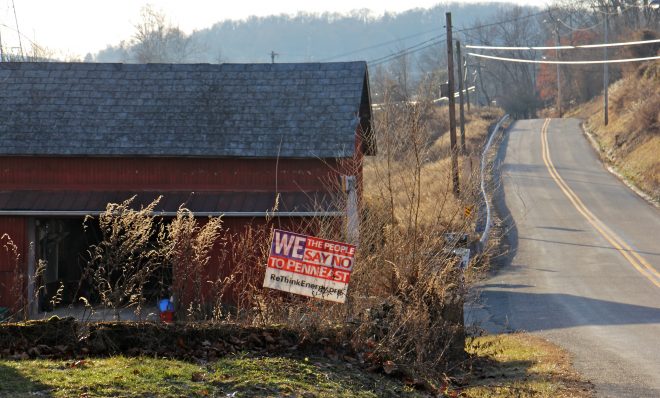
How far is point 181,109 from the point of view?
2375 centimetres

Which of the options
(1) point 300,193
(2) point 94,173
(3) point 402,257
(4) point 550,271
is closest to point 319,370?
(3) point 402,257

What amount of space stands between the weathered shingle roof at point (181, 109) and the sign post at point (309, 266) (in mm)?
10958

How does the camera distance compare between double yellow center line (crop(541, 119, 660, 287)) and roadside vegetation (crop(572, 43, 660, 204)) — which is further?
roadside vegetation (crop(572, 43, 660, 204))

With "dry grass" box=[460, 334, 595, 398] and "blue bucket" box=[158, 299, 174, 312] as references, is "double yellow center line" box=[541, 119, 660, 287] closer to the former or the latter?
"dry grass" box=[460, 334, 595, 398]

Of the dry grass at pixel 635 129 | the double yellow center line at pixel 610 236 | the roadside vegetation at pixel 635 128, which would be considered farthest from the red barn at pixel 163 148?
the dry grass at pixel 635 129

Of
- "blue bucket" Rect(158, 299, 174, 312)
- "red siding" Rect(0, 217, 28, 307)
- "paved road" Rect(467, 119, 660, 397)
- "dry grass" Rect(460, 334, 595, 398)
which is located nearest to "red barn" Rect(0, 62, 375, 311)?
"red siding" Rect(0, 217, 28, 307)

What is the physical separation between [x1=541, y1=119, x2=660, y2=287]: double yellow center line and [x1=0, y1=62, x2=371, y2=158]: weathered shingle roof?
962 cm

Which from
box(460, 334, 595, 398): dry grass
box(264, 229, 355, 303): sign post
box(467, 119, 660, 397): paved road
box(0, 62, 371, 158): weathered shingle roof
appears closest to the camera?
box(460, 334, 595, 398): dry grass

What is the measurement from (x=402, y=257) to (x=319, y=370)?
3.10 m

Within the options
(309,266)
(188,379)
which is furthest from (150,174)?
(188,379)

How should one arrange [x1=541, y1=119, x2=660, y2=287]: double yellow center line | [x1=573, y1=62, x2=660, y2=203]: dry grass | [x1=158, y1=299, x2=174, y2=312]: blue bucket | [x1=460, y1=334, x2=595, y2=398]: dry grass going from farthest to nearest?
[x1=573, y1=62, x2=660, y2=203]: dry grass < [x1=541, y1=119, x2=660, y2=287]: double yellow center line < [x1=158, y1=299, x2=174, y2=312]: blue bucket < [x1=460, y1=334, x2=595, y2=398]: dry grass

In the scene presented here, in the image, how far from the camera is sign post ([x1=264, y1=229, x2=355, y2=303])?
408 inches

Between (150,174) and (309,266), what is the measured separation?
13.2m

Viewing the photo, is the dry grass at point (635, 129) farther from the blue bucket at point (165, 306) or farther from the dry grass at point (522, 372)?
the dry grass at point (522, 372)
